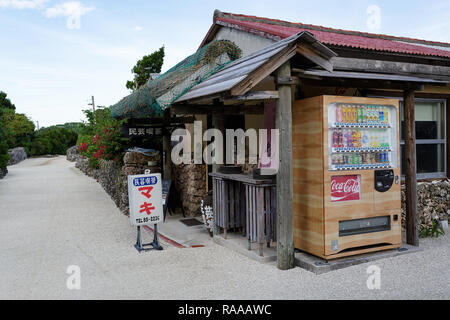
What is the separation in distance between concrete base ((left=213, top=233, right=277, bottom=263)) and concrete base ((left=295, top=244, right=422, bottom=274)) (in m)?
0.43

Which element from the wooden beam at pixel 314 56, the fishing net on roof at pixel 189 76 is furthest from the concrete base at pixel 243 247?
the wooden beam at pixel 314 56

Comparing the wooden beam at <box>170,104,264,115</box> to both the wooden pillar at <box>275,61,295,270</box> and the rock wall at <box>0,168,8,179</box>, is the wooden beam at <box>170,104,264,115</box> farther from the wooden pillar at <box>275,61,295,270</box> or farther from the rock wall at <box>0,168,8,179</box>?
the rock wall at <box>0,168,8,179</box>

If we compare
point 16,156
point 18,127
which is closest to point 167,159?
point 16,156

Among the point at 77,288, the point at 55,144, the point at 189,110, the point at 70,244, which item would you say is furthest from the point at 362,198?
the point at 55,144

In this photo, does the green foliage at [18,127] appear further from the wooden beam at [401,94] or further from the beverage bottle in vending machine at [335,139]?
the beverage bottle in vending machine at [335,139]

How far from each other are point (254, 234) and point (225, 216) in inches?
35.9

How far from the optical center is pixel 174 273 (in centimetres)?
534

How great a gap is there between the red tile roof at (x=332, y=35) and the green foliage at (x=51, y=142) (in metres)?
38.7

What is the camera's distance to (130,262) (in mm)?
6004

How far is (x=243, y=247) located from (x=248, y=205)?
776 millimetres

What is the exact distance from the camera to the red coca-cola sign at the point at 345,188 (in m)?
5.34

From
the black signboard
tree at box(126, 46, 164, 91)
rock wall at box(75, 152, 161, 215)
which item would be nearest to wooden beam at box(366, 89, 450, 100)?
the black signboard
